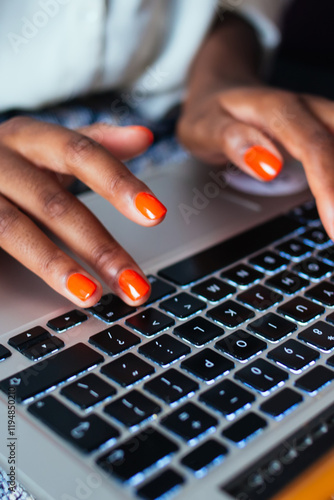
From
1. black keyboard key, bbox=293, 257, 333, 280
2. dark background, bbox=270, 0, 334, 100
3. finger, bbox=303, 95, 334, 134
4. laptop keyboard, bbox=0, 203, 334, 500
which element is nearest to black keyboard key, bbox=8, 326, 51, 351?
laptop keyboard, bbox=0, 203, 334, 500

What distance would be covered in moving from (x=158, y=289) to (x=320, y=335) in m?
0.12

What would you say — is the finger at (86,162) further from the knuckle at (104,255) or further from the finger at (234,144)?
the finger at (234,144)

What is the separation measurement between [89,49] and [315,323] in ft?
1.59

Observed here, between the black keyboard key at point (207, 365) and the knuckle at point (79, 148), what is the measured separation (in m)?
0.20

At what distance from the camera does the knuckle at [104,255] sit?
432mm

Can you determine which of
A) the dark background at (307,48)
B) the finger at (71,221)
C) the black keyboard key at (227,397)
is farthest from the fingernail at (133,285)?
the dark background at (307,48)

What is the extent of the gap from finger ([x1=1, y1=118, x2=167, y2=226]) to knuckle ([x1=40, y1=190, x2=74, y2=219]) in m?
0.02

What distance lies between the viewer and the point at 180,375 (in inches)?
13.3

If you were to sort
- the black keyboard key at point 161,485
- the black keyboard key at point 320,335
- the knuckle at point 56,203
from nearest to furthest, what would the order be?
the black keyboard key at point 161,485 < the black keyboard key at point 320,335 < the knuckle at point 56,203

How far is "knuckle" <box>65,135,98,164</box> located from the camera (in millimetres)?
467

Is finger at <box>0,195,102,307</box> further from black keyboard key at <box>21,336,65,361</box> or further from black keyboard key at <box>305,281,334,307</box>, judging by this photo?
black keyboard key at <box>305,281,334,307</box>

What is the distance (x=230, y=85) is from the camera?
0.74 metres

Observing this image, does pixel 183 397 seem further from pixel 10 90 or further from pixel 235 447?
pixel 10 90

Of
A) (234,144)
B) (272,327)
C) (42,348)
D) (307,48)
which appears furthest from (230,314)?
(307,48)
